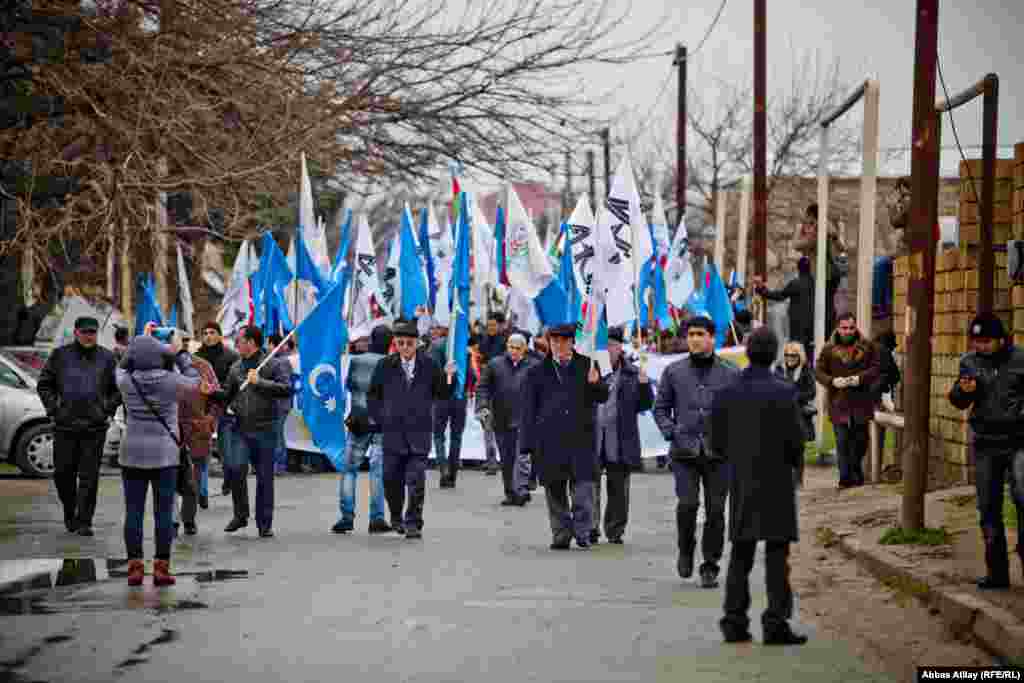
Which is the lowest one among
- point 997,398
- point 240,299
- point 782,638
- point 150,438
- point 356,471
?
point 782,638

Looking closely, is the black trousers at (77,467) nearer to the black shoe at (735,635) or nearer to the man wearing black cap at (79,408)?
the man wearing black cap at (79,408)

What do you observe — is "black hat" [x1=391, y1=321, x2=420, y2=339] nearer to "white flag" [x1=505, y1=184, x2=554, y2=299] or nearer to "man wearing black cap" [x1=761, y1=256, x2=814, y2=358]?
"white flag" [x1=505, y1=184, x2=554, y2=299]

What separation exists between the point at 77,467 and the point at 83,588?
189 inches

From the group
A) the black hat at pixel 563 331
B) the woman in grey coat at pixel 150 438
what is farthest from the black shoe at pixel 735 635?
the black hat at pixel 563 331

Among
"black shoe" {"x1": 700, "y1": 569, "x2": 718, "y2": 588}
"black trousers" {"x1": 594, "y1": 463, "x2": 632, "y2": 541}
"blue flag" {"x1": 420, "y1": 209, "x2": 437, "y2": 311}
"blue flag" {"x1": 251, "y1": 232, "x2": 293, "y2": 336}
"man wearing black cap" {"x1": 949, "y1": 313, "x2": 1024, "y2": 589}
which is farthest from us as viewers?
"blue flag" {"x1": 251, "y1": 232, "x2": 293, "y2": 336}

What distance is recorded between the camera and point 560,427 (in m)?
14.7

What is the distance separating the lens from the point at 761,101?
2783cm

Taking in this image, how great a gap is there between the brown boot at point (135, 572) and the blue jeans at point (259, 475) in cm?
342

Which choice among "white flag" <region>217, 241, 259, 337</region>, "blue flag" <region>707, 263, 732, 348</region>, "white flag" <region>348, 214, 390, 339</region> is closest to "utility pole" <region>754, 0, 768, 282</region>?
"blue flag" <region>707, 263, 732, 348</region>

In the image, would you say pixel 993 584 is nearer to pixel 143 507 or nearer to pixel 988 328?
pixel 988 328

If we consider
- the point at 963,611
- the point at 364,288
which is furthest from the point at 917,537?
the point at 364,288

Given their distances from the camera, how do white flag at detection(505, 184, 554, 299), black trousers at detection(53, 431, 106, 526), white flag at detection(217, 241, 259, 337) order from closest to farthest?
black trousers at detection(53, 431, 106, 526)
white flag at detection(505, 184, 554, 299)
white flag at detection(217, 241, 259, 337)

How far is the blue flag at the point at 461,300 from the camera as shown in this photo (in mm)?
20672

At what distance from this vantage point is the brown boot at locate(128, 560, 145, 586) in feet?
40.8
